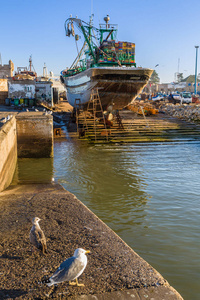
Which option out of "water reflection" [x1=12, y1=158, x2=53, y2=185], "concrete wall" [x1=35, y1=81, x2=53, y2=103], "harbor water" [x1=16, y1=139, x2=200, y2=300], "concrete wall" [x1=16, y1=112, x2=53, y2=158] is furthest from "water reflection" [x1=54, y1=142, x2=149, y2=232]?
"concrete wall" [x1=35, y1=81, x2=53, y2=103]

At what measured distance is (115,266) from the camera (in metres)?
3.95

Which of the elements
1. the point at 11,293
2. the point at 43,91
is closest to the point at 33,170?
the point at 11,293

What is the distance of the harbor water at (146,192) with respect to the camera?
17.8 feet

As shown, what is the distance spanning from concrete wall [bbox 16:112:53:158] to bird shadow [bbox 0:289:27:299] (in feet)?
34.4

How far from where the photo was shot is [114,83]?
2059 cm

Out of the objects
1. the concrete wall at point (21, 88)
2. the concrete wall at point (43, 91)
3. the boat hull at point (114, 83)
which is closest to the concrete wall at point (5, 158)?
the boat hull at point (114, 83)

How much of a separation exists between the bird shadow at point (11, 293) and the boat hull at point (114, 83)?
59.2ft

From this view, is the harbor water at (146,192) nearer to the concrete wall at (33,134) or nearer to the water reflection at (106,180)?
the water reflection at (106,180)

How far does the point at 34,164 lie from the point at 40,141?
51.3 inches

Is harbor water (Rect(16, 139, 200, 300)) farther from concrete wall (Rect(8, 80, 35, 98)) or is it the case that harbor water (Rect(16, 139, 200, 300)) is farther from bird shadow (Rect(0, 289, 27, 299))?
concrete wall (Rect(8, 80, 35, 98))

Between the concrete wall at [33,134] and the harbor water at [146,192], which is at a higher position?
the concrete wall at [33,134]

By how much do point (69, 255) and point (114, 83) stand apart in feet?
57.7

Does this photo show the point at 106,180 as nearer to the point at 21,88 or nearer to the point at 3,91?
the point at 21,88

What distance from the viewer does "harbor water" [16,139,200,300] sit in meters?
5.41
